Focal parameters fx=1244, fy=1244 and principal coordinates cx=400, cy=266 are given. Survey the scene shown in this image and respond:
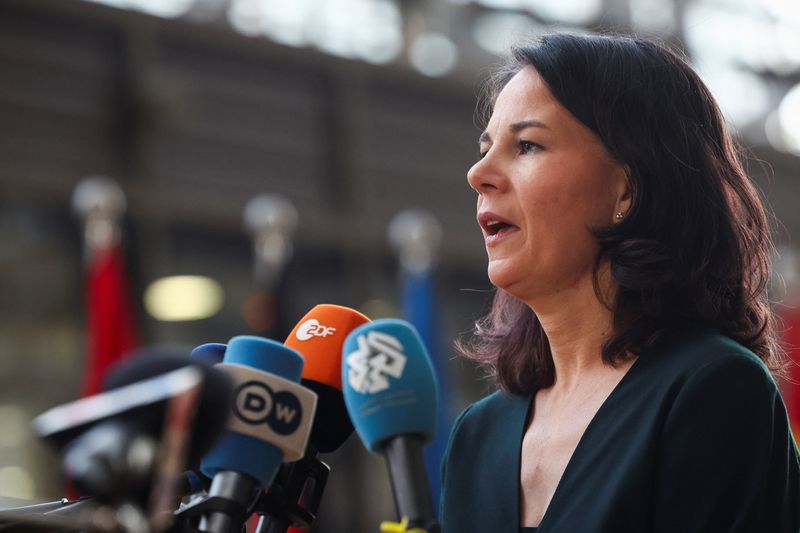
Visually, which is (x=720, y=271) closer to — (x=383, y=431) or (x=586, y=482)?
(x=586, y=482)

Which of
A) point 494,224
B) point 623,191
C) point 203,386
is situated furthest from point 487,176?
point 203,386

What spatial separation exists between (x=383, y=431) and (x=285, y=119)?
7.13 meters

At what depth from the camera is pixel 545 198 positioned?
74.5 inches

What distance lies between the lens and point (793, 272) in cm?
813

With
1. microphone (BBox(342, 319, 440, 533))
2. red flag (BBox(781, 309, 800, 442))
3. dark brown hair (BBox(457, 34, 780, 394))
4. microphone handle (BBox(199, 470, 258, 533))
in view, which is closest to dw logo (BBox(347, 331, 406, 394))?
microphone (BBox(342, 319, 440, 533))

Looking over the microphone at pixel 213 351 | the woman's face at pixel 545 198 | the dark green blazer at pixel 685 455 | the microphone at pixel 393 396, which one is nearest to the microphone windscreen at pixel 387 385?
the microphone at pixel 393 396

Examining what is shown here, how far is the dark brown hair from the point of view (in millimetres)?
1851

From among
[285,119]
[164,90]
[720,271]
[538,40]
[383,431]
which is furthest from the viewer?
[285,119]

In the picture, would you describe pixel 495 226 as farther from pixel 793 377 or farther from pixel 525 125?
pixel 793 377

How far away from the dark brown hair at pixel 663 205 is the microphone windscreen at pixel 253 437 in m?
0.63

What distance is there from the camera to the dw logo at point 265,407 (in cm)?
138

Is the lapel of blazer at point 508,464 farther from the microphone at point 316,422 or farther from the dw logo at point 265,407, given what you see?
the dw logo at point 265,407

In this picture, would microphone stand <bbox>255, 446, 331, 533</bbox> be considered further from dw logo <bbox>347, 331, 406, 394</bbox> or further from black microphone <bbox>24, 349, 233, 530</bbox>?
black microphone <bbox>24, 349, 233, 530</bbox>

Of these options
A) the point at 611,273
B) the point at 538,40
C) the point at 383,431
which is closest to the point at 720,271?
the point at 611,273
